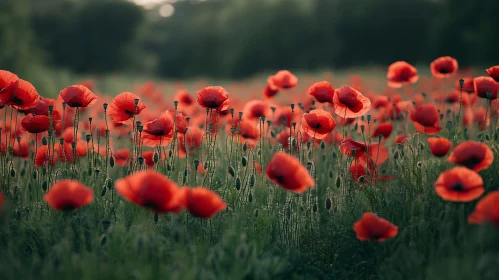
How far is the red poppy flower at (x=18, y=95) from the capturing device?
2445 millimetres

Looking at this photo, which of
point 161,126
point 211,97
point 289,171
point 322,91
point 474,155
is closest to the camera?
point 289,171

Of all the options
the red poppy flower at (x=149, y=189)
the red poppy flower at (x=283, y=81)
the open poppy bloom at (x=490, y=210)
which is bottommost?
the open poppy bloom at (x=490, y=210)

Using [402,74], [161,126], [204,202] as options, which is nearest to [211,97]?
[161,126]

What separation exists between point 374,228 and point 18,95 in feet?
6.53

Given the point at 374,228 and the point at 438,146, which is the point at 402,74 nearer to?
the point at 438,146

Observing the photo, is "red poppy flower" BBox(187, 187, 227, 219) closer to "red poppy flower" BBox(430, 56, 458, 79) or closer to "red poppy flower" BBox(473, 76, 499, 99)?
"red poppy flower" BBox(473, 76, 499, 99)

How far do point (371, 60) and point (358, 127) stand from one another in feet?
84.3

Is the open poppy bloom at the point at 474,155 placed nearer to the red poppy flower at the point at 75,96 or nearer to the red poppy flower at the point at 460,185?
the red poppy flower at the point at 460,185

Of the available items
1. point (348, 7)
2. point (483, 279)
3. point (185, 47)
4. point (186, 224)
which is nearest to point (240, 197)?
point (186, 224)

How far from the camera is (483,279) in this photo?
1.77 m

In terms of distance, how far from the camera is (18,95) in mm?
2475

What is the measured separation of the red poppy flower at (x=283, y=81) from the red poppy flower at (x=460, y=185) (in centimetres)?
159

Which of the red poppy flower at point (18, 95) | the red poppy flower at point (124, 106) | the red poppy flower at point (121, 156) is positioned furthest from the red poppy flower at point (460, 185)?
the red poppy flower at point (18, 95)

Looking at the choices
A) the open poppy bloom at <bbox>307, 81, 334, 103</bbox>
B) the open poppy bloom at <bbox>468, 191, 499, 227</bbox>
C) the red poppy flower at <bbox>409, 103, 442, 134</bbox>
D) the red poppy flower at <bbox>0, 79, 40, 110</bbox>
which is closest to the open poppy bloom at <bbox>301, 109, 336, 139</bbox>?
the open poppy bloom at <bbox>307, 81, 334, 103</bbox>
